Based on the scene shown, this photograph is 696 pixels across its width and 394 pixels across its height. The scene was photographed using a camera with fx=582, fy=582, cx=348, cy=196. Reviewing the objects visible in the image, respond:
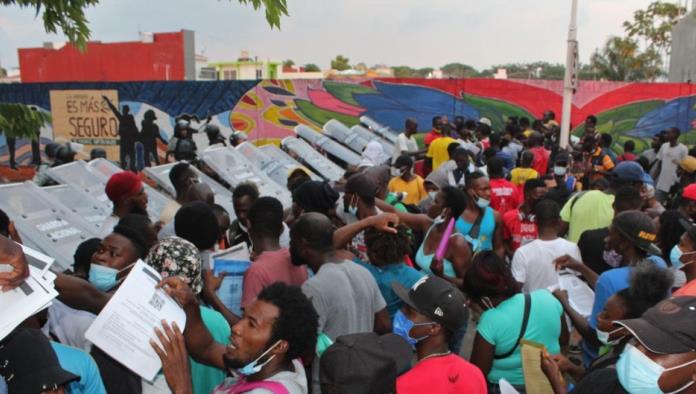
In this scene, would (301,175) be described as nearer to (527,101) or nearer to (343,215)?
(343,215)

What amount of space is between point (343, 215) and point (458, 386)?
2.69m

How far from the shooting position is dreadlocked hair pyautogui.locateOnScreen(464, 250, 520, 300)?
115 inches

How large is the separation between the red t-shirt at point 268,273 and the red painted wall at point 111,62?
23025mm

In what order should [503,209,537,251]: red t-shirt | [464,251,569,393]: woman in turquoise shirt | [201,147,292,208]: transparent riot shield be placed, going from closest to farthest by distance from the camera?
[464,251,569,393]: woman in turquoise shirt → [503,209,537,251]: red t-shirt → [201,147,292,208]: transparent riot shield

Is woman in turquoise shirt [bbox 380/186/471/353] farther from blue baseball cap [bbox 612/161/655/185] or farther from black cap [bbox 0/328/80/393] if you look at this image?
black cap [bbox 0/328/80/393]

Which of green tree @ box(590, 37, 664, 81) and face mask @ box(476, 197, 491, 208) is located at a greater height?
green tree @ box(590, 37, 664, 81)

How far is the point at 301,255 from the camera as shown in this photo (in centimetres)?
327

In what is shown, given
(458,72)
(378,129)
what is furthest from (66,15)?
(458,72)

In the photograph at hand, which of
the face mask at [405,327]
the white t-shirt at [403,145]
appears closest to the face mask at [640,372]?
the face mask at [405,327]

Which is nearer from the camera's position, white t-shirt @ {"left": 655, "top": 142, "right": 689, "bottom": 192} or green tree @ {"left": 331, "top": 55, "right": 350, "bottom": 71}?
white t-shirt @ {"left": 655, "top": 142, "right": 689, "bottom": 192}

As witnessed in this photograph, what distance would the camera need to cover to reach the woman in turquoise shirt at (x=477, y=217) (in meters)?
4.95

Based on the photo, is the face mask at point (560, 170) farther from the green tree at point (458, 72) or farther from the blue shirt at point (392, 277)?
the green tree at point (458, 72)

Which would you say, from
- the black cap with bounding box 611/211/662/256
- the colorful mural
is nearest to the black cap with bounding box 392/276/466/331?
the black cap with bounding box 611/211/662/256

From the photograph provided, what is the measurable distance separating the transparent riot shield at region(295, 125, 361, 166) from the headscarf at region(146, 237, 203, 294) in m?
8.83
